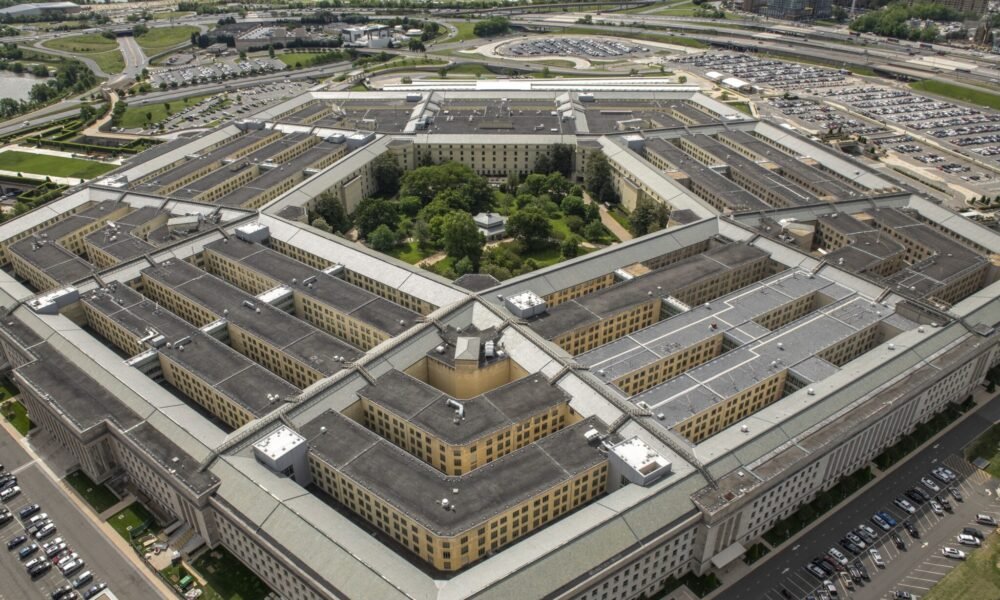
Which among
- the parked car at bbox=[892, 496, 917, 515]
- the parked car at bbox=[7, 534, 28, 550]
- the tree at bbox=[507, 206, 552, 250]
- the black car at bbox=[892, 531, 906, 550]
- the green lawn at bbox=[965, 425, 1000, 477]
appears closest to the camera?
the black car at bbox=[892, 531, 906, 550]

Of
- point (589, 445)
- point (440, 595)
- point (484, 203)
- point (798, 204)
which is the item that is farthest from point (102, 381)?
point (798, 204)

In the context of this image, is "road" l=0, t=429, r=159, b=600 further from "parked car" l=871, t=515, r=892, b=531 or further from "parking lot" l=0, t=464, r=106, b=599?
"parked car" l=871, t=515, r=892, b=531

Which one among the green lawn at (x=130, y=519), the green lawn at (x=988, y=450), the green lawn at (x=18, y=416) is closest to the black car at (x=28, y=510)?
the green lawn at (x=130, y=519)

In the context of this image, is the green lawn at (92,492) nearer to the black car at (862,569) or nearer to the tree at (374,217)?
the tree at (374,217)

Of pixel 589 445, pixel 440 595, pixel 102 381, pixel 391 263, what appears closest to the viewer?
pixel 440 595

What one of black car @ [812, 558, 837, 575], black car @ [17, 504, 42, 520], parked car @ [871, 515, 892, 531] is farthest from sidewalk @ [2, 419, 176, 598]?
parked car @ [871, 515, 892, 531]

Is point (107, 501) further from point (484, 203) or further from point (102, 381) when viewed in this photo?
point (484, 203)
